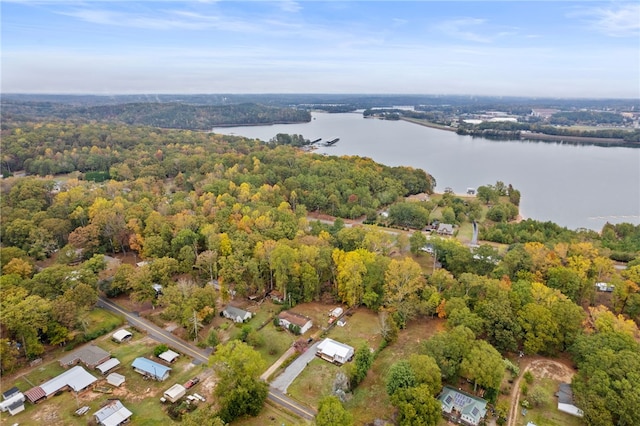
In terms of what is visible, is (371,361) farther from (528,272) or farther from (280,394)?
(528,272)

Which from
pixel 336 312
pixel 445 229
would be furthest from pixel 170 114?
pixel 336 312

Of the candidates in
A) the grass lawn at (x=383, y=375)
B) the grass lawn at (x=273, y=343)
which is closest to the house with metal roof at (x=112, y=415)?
the grass lawn at (x=273, y=343)

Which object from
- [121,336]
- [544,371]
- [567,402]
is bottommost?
[121,336]

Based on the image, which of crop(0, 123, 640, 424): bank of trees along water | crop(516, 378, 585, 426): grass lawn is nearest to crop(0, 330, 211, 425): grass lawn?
crop(0, 123, 640, 424): bank of trees along water

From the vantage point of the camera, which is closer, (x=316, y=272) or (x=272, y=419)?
(x=272, y=419)

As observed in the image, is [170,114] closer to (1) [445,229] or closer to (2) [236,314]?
(1) [445,229]

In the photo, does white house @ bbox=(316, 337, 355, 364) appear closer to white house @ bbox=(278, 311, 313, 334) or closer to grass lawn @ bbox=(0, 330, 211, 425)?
white house @ bbox=(278, 311, 313, 334)

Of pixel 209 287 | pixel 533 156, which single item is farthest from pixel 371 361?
pixel 533 156
